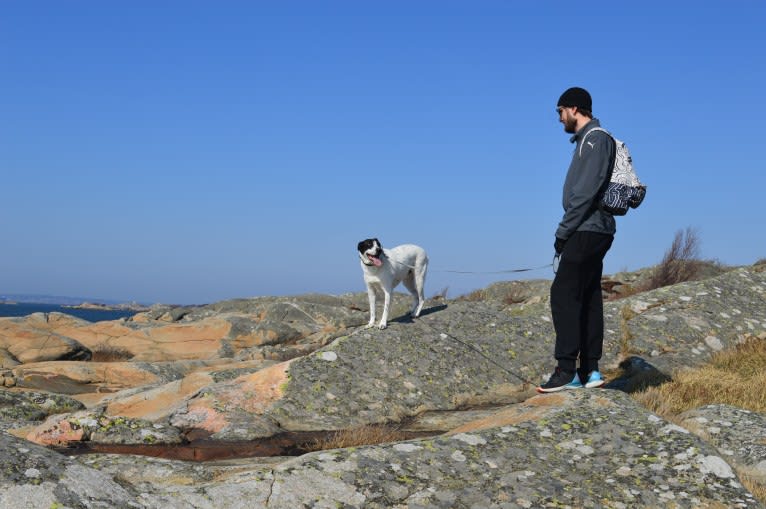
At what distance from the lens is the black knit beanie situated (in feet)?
23.2

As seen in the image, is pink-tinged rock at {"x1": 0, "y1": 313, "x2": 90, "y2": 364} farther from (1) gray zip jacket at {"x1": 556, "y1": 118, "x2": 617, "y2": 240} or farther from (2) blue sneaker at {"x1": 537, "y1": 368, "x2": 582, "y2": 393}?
(1) gray zip jacket at {"x1": 556, "y1": 118, "x2": 617, "y2": 240}

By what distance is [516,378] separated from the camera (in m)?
9.30

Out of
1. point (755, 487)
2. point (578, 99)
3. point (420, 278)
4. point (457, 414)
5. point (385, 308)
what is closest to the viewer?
point (755, 487)

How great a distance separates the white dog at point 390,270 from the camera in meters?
10.8

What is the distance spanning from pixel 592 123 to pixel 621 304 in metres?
5.84

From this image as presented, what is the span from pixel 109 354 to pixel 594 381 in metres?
15.3

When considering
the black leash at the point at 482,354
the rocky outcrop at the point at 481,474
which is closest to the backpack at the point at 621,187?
the rocky outcrop at the point at 481,474

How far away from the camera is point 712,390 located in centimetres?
812

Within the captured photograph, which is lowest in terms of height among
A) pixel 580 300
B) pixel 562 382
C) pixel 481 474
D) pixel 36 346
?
pixel 36 346

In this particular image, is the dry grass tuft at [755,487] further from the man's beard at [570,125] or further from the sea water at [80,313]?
the sea water at [80,313]

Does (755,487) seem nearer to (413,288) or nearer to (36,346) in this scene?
(413,288)

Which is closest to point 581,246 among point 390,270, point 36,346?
point 390,270

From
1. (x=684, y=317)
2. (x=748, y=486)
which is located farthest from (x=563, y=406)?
(x=684, y=317)

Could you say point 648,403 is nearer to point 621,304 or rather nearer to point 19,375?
point 621,304
